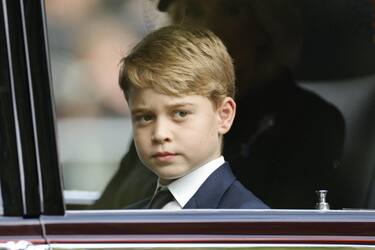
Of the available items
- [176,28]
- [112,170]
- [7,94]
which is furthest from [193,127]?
[112,170]

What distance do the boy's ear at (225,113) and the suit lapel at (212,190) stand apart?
119 mm

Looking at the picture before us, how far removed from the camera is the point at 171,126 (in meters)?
2.99

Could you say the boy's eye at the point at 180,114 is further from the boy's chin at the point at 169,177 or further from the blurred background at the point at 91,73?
the blurred background at the point at 91,73

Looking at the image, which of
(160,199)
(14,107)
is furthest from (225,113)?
(14,107)

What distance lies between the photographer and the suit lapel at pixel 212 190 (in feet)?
9.60

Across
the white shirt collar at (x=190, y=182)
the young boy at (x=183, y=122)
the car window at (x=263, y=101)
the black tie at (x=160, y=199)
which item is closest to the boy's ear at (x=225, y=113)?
the young boy at (x=183, y=122)

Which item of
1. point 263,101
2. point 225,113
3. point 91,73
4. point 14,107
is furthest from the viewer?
point 263,101

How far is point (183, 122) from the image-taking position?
2988 millimetres

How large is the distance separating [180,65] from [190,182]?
29 cm

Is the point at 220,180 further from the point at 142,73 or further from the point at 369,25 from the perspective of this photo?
the point at 369,25

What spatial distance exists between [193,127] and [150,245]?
419mm

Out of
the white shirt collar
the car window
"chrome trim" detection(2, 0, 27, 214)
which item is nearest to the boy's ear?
the white shirt collar

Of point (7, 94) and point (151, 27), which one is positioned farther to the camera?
point (151, 27)

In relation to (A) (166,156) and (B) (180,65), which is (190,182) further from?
(B) (180,65)
